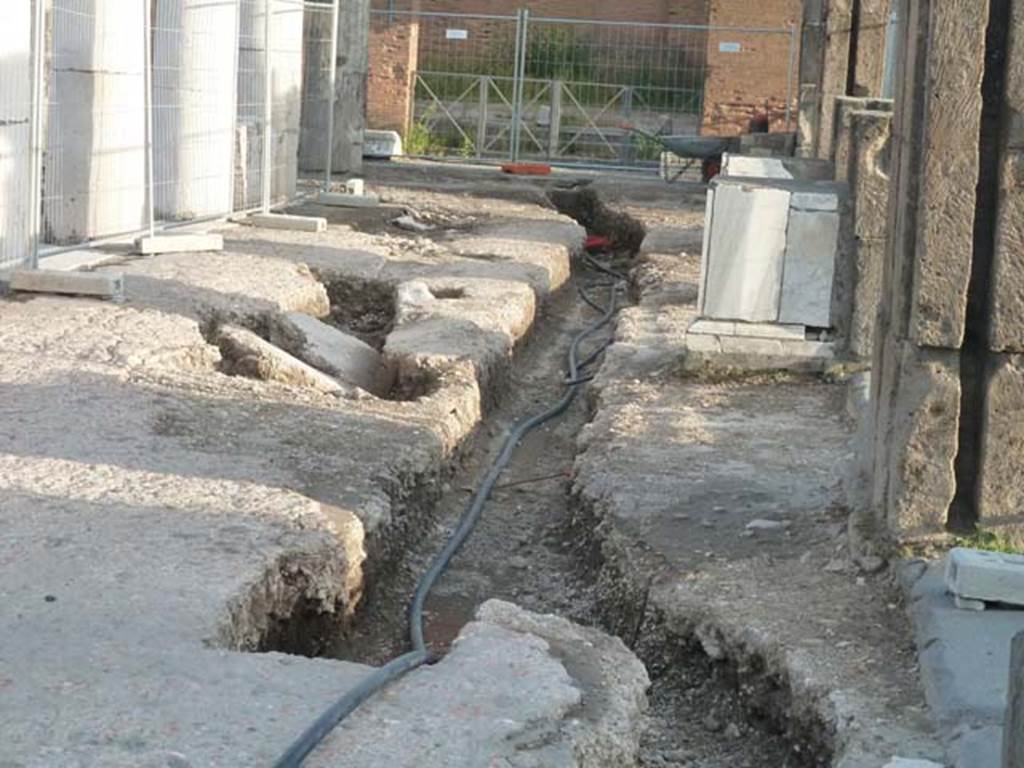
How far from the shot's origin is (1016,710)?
145 inches

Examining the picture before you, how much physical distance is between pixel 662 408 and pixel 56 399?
2955 mm

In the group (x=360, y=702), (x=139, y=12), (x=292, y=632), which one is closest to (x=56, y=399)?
(x=292, y=632)

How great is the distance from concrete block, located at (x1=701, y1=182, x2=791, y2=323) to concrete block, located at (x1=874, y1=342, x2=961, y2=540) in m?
3.85

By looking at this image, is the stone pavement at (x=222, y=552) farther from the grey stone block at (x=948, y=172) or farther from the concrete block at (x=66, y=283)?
the grey stone block at (x=948, y=172)

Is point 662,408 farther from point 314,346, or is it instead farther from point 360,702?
point 360,702

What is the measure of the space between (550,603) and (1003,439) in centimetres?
206

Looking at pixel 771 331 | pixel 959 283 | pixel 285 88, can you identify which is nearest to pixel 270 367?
pixel 771 331

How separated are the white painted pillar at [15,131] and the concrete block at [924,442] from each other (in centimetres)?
611

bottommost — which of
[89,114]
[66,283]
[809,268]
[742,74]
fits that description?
[66,283]

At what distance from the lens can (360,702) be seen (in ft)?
14.9

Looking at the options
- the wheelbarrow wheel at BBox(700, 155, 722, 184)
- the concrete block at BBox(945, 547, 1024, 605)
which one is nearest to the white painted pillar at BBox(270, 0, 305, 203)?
the wheelbarrow wheel at BBox(700, 155, 722, 184)

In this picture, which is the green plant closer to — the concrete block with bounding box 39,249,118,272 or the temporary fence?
the temporary fence

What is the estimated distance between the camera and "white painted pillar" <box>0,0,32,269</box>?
10.1 m

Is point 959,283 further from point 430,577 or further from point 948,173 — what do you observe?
point 430,577
